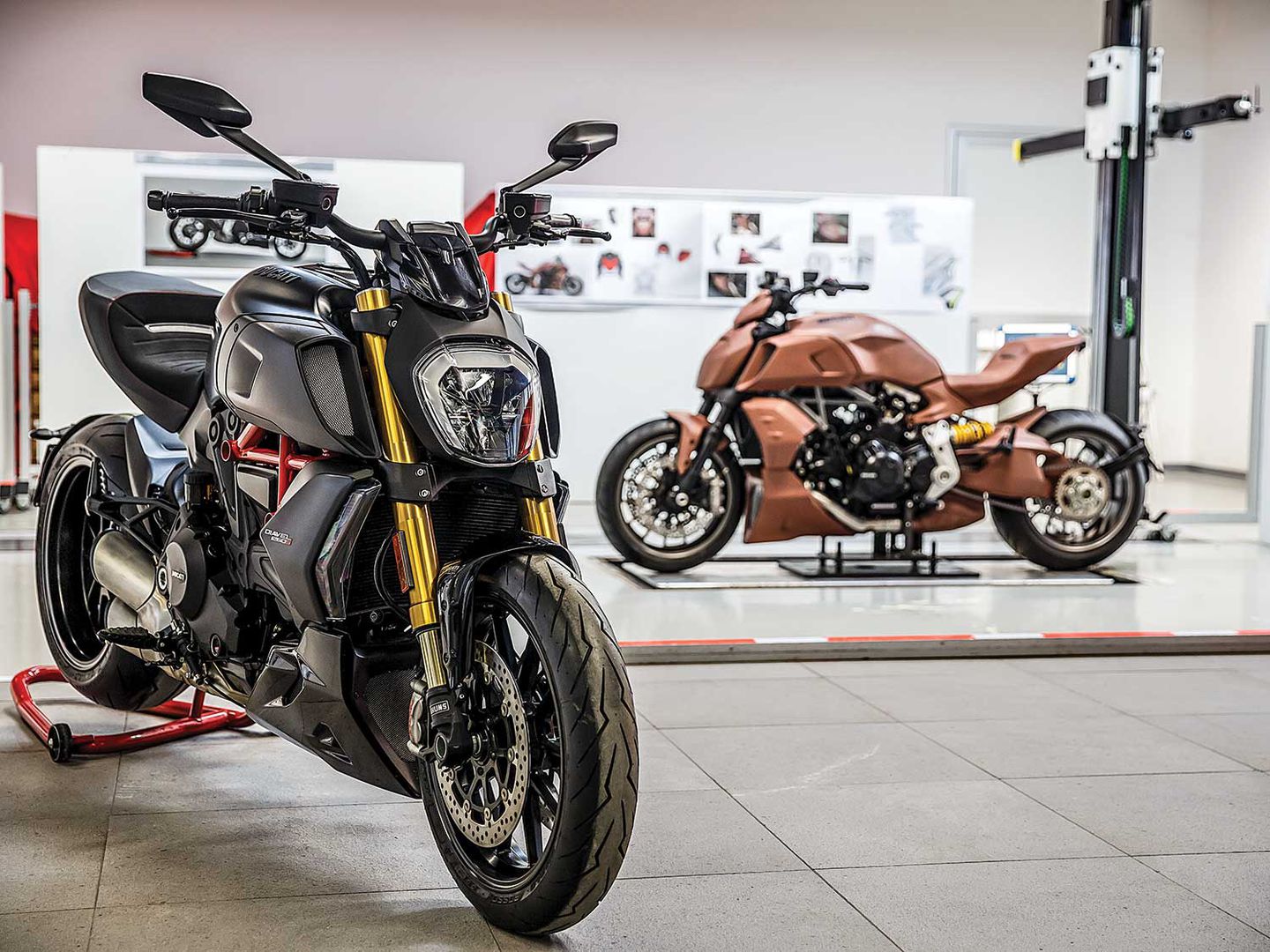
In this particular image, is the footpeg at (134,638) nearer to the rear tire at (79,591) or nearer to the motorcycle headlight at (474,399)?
the rear tire at (79,591)

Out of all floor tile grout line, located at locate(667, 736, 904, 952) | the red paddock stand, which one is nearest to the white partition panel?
the red paddock stand

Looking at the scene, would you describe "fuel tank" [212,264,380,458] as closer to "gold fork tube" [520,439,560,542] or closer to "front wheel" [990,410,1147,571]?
"gold fork tube" [520,439,560,542]

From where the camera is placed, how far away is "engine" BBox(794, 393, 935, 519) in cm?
568

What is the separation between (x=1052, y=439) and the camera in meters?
6.10

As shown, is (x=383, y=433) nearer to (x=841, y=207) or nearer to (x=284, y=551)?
(x=284, y=551)

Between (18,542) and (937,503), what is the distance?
3897 millimetres

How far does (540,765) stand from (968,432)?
4083 mm

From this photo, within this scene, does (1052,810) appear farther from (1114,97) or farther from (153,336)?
(1114,97)

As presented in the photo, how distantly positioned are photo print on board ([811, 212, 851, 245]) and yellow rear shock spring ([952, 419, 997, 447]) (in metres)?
2.15

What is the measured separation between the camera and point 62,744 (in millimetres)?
3016

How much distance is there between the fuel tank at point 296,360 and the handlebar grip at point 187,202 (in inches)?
6.8

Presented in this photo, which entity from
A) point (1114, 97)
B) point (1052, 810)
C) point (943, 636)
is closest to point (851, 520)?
point (943, 636)

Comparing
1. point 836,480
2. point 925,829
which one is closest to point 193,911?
point 925,829

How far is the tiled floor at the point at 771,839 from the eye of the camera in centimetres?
220
